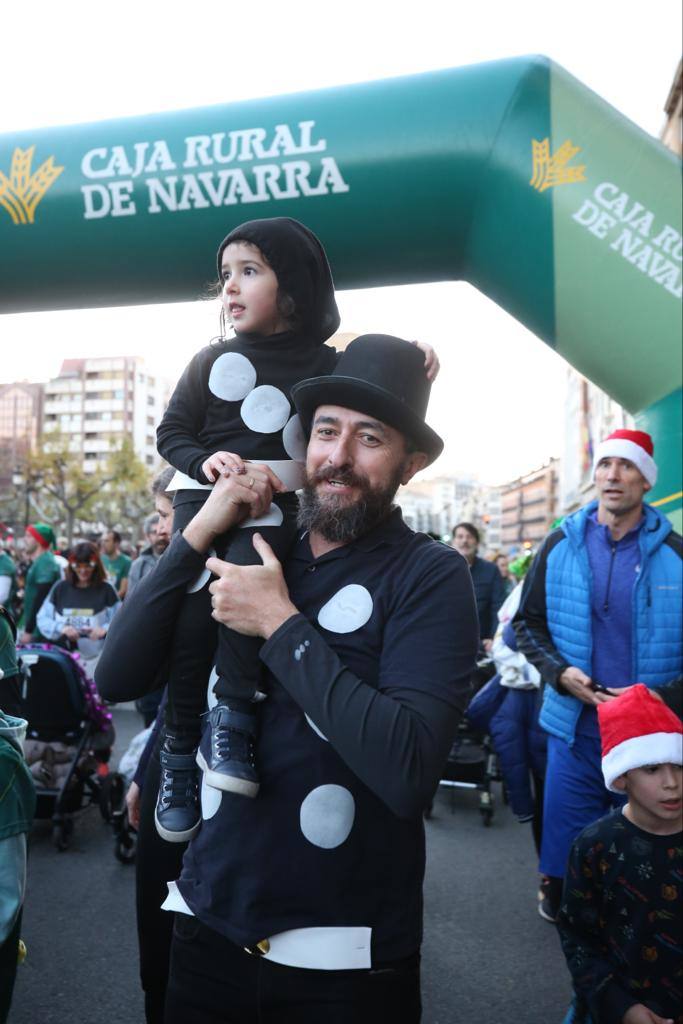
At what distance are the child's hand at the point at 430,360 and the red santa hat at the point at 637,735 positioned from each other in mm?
1416

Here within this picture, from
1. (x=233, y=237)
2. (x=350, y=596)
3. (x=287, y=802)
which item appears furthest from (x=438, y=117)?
(x=287, y=802)

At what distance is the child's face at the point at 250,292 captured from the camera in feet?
6.18

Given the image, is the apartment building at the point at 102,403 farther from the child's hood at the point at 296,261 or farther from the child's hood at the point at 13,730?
the child's hood at the point at 296,261

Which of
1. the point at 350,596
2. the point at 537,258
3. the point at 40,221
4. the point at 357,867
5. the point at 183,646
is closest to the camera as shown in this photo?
the point at 357,867

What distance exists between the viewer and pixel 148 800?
7.45ft

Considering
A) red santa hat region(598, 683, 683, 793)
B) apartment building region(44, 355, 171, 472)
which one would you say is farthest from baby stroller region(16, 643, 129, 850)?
apartment building region(44, 355, 171, 472)

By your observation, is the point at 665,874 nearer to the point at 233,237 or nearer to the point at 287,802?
the point at 287,802

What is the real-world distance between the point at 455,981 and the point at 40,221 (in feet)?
16.0

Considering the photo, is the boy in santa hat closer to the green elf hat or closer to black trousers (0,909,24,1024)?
black trousers (0,909,24,1024)

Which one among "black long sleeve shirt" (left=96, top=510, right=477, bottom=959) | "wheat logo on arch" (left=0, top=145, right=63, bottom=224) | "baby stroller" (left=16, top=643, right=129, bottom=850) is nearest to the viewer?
"black long sleeve shirt" (left=96, top=510, right=477, bottom=959)

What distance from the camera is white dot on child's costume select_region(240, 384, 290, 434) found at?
6.01 ft

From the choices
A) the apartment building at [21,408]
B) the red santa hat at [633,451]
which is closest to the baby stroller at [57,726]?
the red santa hat at [633,451]

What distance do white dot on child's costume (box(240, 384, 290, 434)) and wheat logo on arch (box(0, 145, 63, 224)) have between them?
397cm

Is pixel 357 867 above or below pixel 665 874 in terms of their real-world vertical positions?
above
